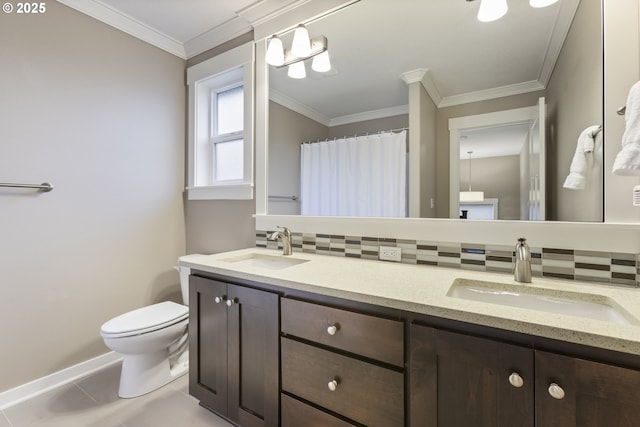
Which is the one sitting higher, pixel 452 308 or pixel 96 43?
pixel 96 43

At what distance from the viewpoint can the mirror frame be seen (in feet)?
3.46

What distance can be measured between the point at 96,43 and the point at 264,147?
1314 millimetres

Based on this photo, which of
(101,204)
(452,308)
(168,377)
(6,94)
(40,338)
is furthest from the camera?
(101,204)

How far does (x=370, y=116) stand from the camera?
5.29 ft

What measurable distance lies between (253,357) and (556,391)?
1049 millimetres

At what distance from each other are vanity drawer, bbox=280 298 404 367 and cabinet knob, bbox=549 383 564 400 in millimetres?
366

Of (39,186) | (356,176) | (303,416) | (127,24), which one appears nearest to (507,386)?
(303,416)

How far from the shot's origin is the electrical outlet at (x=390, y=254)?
1.46 meters

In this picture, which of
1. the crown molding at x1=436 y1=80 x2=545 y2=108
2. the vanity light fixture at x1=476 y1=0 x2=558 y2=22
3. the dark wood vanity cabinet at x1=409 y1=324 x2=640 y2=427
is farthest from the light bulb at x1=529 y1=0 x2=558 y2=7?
the dark wood vanity cabinet at x1=409 y1=324 x2=640 y2=427

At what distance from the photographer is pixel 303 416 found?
3.59 ft

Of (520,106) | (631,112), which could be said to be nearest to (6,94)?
(520,106)

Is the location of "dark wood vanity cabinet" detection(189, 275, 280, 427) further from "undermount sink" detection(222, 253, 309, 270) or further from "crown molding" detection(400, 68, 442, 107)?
"crown molding" detection(400, 68, 442, 107)

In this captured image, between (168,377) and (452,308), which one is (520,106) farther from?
(168,377)

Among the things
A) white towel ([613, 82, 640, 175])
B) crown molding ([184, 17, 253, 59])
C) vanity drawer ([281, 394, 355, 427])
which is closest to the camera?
white towel ([613, 82, 640, 175])
